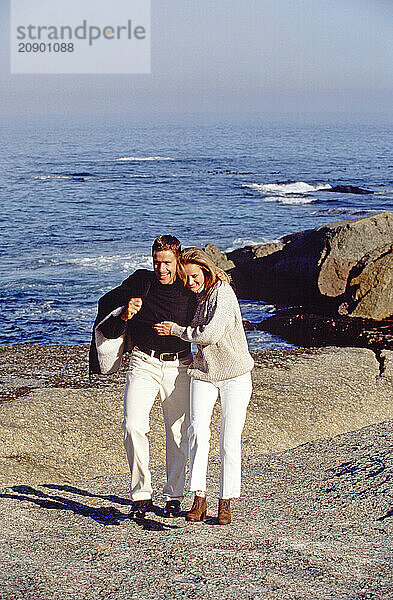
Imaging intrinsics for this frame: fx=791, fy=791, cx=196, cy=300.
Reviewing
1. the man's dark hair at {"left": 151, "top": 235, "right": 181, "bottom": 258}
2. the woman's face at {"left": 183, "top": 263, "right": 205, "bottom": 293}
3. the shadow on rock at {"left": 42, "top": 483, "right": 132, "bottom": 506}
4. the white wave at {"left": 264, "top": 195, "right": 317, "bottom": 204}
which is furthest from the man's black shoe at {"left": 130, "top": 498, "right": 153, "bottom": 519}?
the white wave at {"left": 264, "top": 195, "right": 317, "bottom": 204}

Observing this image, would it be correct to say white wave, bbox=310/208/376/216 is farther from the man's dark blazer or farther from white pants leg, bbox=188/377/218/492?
white pants leg, bbox=188/377/218/492

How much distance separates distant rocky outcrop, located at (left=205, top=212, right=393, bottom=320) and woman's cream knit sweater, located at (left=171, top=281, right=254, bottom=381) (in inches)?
483

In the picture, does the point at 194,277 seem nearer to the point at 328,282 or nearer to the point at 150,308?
the point at 150,308

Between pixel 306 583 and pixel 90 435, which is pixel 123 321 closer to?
pixel 306 583

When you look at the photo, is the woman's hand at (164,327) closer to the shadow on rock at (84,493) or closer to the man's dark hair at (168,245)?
the man's dark hair at (168,245)

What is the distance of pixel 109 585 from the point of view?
19.3 ft

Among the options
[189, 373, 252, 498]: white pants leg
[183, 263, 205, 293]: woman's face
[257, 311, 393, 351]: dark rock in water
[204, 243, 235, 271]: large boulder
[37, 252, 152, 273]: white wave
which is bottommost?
[37, 252, 152, 273]: white wave

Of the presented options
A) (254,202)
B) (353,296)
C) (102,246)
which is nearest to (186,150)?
(254,202)

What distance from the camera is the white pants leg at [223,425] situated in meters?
6.41

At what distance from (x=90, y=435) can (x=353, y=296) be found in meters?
10.1

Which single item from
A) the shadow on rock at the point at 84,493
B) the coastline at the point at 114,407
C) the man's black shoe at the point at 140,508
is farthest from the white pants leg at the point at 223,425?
the coastline at the point at 114,407

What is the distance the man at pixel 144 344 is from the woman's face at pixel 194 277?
125mm

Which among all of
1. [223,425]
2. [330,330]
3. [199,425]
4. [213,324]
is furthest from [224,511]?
[330,330]

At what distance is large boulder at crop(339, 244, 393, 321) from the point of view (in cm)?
1811
